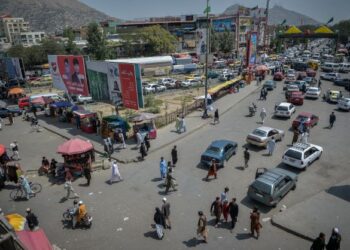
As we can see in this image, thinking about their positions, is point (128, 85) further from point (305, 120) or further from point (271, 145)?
point (305, 120)

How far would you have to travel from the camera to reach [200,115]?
29.7 m

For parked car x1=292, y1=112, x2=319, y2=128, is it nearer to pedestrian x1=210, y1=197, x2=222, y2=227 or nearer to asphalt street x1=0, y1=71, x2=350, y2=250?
asphalt street x1=0, y1=71, x2=350, y2=250

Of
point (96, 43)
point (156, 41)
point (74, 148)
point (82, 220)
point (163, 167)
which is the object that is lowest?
point (82, 220)

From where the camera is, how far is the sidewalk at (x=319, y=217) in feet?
37.7

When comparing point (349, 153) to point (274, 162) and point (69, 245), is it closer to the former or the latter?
point (274, 162)

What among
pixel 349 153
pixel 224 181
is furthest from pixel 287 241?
pixel 349 153

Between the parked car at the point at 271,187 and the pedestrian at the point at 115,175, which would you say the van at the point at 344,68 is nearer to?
the parked car at the point at 271,187

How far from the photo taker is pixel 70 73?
29203 millimetres

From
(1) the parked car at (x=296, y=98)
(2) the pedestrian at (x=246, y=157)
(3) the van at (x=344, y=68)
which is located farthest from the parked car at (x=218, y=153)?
(3) the van at (x=344, y=68)

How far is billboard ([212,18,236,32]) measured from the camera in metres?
97.8

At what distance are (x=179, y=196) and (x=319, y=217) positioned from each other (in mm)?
6454

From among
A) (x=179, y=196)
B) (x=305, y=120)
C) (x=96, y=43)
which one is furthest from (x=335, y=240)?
(x=96, y=43)

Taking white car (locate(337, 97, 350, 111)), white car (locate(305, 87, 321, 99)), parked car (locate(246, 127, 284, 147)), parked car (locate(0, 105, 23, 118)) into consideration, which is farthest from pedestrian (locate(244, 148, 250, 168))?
parked car (locate(0, 105, 23, 118))

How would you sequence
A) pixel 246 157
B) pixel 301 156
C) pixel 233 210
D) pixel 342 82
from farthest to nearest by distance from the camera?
pixel 342 82
pixel 246 157
pixel 301 156
pixel 233 210
